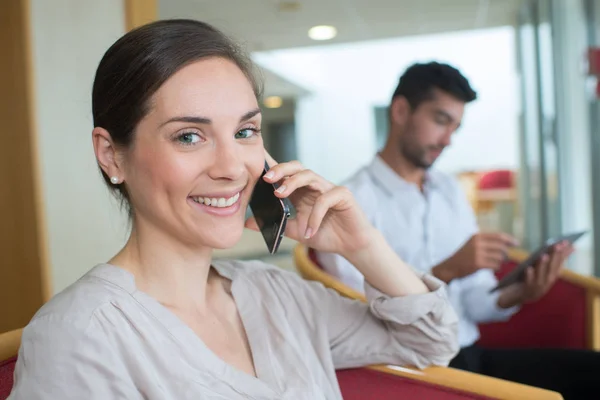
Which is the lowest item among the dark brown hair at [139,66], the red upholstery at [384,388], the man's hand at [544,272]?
the red upholstery at [384,388]

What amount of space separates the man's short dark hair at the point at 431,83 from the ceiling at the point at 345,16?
3.80m

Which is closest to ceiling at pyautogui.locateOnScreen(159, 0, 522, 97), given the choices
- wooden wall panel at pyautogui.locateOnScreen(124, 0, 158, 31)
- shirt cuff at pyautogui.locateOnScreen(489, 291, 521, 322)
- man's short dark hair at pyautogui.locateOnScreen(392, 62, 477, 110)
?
wooden wall panel at pyautogui.locateOnScreen(124, 0, 158, 31)

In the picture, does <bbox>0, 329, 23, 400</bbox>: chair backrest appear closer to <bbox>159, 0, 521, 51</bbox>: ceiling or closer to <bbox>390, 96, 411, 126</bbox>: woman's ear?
<bbox>390, 96, 411, 126</bbox>: woman's ear

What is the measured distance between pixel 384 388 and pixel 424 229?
0.99 meters

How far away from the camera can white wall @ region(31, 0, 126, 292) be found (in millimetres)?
2115

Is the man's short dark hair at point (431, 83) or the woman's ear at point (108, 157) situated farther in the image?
the man's short dark hair at point (431, 83)

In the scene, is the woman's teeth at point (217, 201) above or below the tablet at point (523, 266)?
above

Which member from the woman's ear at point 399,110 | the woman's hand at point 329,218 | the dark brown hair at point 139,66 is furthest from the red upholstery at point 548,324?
the dark brown hair at point 139,66

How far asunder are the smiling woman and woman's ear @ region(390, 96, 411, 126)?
1.15 metres

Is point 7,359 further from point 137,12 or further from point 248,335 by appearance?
point 137,12

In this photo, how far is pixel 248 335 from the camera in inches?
45.8

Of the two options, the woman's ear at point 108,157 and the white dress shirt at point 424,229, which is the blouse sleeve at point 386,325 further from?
the white dress shirt at point 424,229

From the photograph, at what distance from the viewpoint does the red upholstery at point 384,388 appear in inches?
48.0

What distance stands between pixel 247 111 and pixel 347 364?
649 millimetres
